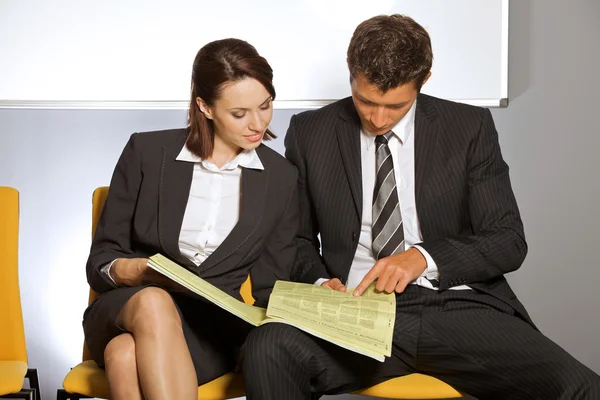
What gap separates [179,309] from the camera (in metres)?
1.97

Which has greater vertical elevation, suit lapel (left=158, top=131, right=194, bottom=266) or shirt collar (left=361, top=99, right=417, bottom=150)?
shirt collar (left=361, top=99, right=417, bottom=150)

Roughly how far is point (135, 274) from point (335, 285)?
1.60ft

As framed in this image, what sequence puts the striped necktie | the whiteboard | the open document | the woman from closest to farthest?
the open document → the woman → the striped necktie → the whiteboard

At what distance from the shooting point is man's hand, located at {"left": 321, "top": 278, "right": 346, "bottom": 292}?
201 cm

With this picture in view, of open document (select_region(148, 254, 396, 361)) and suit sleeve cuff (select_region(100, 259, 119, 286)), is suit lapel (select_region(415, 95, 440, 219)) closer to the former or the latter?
open document (select_region(148, 254, 396, 361))

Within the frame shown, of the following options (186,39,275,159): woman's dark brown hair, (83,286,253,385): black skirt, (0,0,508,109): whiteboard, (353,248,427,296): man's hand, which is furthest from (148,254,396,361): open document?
(0,0,508,109): whiteboard

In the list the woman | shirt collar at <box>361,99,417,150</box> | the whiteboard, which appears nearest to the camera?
the woman

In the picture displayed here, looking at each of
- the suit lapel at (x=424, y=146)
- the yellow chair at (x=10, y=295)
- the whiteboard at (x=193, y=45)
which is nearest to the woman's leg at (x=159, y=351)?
the yellow chair at (x=10, y=295)

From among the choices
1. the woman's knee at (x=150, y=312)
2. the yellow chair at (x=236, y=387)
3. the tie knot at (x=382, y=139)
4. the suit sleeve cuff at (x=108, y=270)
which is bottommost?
the yellow chair at (x=236, y=387)

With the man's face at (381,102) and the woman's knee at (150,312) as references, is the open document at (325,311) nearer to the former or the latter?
the woman's knee at (150,312)

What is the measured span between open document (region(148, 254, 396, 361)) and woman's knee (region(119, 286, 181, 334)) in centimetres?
10

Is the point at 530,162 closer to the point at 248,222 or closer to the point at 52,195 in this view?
the point at 248,222

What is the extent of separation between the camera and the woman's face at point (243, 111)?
6.83 feet

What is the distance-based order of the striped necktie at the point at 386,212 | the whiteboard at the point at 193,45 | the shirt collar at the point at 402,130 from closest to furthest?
the striped necktie at the point at 386,212, the shirt collar at the point at 402,130, the whiteboard at the point at 193,45
